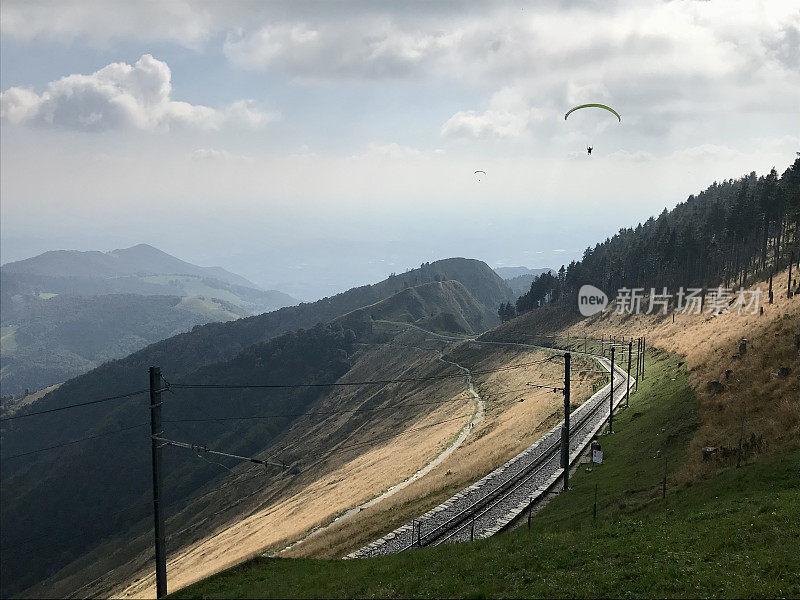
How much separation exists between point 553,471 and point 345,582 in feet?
90.4

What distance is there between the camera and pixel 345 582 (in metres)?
23.5

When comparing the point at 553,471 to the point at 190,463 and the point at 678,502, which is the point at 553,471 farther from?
the point at 190,463

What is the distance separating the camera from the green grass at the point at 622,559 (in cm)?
1875

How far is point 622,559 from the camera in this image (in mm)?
21062

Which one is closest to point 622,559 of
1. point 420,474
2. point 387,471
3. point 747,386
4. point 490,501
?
point 490,501

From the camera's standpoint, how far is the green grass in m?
18.8

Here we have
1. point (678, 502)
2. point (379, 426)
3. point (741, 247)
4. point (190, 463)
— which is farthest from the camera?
point (190, 463)

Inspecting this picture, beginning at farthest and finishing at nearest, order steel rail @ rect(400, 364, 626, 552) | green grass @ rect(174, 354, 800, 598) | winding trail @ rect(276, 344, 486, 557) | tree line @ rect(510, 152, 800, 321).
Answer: tree line @ rect(510, 152, 800, 321) < winding trail @ rect(276, 344, 486, 557) < steel rail @ rect(400, 364, 626, 552) < green grass @ rect(174, 354, 800, 598)

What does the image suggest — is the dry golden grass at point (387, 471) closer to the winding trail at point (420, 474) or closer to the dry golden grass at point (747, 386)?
the winding trail at point (420, 474)

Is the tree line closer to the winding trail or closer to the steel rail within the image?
the winding trail

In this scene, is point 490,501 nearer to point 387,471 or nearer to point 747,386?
point 747,386

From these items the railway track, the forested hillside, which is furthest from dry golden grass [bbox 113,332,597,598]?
the forested hillside

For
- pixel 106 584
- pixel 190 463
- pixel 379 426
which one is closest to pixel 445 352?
pixel 379 426

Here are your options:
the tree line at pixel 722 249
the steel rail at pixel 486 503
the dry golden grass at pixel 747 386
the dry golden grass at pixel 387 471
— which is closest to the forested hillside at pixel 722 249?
the tree line at pixel 722 249
